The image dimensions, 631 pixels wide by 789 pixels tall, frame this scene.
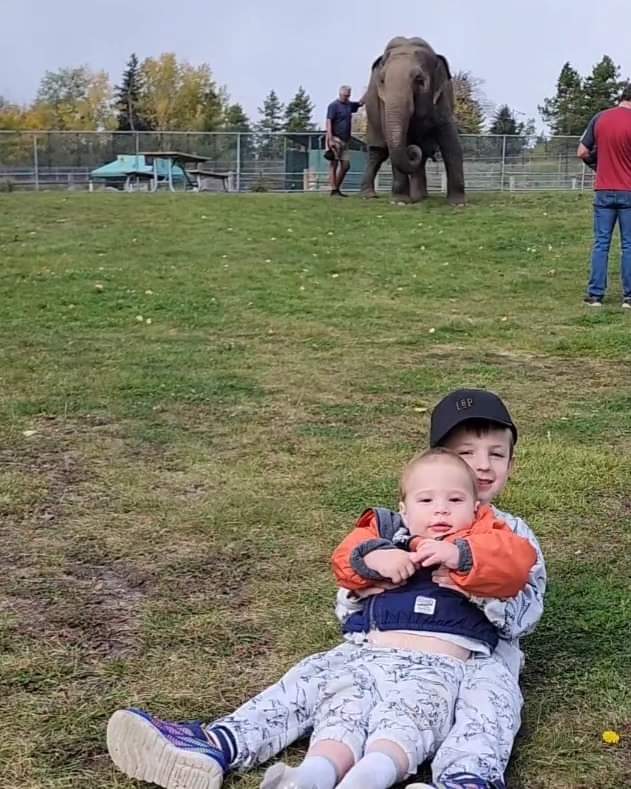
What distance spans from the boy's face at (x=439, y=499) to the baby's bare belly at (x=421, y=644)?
29cm

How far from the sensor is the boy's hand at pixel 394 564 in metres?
2.88

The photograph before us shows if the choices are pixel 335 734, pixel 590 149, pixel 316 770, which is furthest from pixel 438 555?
pixel 590 149

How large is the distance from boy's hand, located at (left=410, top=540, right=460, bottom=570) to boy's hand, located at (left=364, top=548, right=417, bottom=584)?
26 mm

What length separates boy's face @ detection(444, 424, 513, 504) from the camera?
3.27 meters

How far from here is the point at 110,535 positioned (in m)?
4.26

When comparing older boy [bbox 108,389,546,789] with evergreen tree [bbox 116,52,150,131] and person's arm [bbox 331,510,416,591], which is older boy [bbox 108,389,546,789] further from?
evergreen tree [bbox 116,52,150,131]

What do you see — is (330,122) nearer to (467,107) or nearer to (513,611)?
(513,611)

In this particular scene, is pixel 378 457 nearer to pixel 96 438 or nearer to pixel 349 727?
pixel 96 438

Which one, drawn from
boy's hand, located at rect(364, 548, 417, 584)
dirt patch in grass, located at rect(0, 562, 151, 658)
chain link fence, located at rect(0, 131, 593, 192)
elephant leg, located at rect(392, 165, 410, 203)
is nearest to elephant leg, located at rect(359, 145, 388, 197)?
elephant leg, located at rect(392, 165, 410, 203)

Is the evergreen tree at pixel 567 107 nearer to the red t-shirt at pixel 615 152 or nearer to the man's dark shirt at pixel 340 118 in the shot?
the man's dark shirt at pixel 340 118

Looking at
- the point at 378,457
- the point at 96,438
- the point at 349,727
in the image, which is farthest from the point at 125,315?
the point at 349,727

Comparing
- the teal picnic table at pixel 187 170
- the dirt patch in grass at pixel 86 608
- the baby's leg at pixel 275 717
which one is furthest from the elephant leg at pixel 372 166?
the baby's leg at pixel 275 717

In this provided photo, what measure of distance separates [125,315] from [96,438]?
168 inches

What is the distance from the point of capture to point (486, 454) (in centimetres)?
329
